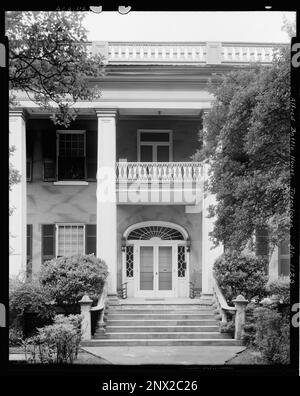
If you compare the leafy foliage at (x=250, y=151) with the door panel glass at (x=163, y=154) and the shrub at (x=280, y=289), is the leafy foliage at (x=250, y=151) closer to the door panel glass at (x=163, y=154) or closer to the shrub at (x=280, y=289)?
the shrub at (x=280, y=289)

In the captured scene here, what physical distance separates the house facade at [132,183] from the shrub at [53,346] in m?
2.93

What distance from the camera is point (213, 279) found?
970cm

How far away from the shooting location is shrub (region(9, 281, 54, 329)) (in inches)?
246

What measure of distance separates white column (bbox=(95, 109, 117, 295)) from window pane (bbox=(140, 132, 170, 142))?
716 mm

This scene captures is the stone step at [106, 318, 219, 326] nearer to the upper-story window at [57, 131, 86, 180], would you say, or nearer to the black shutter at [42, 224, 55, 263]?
the black shutter at [42, 224, 55, 263]

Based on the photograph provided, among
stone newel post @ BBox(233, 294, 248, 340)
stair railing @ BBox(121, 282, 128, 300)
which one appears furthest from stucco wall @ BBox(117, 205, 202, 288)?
stone newel post @ BBox(233, 294, 248, 340)

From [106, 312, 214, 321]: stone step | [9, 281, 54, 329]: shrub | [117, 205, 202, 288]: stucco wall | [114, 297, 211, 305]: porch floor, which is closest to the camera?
[9, 281, 54, 329]: shrub

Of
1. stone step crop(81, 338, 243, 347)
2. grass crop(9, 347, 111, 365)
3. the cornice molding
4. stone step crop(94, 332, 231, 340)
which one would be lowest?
stone step crop(94, 332, 231, 340)

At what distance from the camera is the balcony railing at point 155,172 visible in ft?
34.0

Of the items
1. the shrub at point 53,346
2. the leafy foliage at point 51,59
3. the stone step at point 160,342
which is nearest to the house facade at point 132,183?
the shrub at point 53,346

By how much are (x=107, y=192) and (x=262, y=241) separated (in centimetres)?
424
